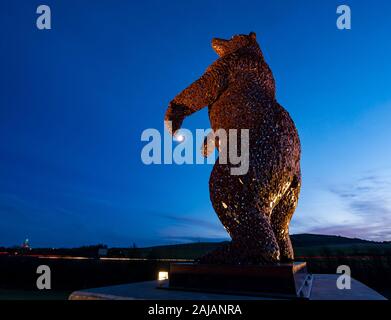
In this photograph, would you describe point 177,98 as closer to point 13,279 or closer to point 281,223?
point 281,223

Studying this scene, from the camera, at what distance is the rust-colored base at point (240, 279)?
12.1 ft

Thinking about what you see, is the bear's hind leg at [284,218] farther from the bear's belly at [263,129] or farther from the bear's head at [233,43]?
the bear's head at [233,43]

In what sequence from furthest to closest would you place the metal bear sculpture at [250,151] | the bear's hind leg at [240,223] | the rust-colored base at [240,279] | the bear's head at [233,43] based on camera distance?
the bear's head at [233,43] < the metal bear sculpture at [250,151] < the bear's hind leg at [240,223] < the rust-colored base at [240,279]

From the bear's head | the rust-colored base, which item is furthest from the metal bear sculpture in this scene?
the rust-colored base

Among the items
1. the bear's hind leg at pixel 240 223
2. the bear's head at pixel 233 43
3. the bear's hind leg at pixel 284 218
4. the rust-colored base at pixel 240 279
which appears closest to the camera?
the rust-colored base at pixel 240 279

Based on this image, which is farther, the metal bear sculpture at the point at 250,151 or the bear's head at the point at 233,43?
the bear's head at the point at 233,43

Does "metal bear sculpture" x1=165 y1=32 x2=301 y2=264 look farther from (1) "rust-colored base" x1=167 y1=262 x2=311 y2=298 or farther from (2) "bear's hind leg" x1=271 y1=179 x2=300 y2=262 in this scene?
(1) "rust-colored base" x1=167 y1=262 x2=311 y2=298

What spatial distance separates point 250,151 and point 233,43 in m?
1.99

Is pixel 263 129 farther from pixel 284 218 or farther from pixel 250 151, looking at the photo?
pixel 284 218

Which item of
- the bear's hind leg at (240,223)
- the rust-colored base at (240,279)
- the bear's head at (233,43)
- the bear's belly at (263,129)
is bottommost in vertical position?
the rust-colored base at (240,279)

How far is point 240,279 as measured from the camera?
3.92 m

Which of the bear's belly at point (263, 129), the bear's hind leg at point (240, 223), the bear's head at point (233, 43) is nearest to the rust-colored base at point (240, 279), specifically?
the bear's hind leg at point (240, 223)

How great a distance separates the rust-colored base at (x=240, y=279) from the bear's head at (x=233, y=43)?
3.27 m
